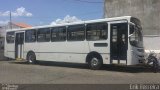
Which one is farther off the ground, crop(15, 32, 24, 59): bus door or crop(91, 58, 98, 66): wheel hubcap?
crop(15, 32, 24, 59): bus door

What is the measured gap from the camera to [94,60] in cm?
2114

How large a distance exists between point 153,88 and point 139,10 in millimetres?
21548

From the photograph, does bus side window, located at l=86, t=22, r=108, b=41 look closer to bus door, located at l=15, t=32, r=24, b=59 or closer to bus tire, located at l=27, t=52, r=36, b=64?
bus tire, located at l=27, t=52, r=36, b=64

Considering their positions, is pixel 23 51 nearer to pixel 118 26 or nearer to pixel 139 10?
pixel 118 26

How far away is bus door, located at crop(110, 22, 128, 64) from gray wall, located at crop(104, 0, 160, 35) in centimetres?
1258

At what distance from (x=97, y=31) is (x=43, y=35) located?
556cm

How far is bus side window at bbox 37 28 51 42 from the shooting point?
2472 centimetres

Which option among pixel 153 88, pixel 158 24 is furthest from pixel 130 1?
pixel 153 88

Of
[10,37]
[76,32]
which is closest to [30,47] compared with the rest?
[10,37]

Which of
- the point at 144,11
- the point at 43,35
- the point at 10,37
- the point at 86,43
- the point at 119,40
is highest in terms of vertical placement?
the point at 144,11

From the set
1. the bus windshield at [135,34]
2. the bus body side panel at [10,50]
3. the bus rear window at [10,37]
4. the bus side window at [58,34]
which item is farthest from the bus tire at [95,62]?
the bus rear window at [10,37]

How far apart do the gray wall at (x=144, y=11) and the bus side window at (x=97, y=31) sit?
11.9 metres

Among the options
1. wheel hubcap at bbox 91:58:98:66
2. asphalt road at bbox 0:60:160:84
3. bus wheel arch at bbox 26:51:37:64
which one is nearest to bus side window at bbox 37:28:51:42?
bus wheel arch at bbox 26:51:37:64

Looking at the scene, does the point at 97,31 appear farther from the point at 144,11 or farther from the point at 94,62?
the point at 144,11
